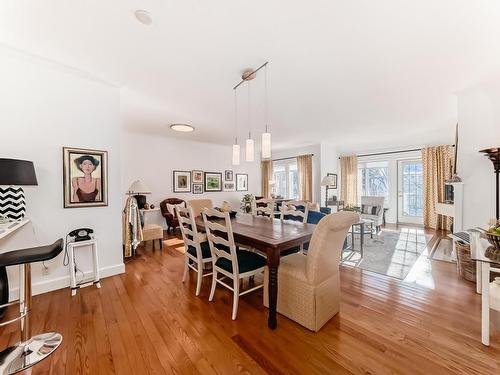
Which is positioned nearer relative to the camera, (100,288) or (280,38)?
(280,38)

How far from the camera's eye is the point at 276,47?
2086 mm

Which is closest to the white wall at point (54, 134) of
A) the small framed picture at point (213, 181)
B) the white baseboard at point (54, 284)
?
the white baseboard at point (54, 284)

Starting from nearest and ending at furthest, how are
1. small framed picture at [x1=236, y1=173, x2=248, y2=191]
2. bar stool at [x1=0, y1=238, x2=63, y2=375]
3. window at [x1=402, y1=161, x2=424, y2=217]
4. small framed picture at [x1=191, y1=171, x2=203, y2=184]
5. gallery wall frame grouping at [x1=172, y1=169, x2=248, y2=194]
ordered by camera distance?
1. bar stool at [x1=0, y1=238, x2=63, y2=375]
2. window at [x1=402, y1=161, x2=424, y2=217]
3. gallery wall frame grouping at [x1=172, y1=169, x2=248, y2=194]
4. small framed picture at [x1=191, y1=171, x2=203, y2=184]
5. small framed picture at [x1=236, y1=173, x2=248, y2=191]

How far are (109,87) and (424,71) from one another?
3.89m

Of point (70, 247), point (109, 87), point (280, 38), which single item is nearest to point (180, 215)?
point (70, 247)

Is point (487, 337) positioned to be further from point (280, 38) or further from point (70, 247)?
point (70, 247)

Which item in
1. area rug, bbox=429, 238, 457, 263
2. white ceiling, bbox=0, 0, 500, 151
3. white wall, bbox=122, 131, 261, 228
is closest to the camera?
white ceiling, bbox=0, 0, 500, 151

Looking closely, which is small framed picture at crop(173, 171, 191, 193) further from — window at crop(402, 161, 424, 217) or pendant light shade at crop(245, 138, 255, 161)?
window at crop(402, 161, 424, 217)

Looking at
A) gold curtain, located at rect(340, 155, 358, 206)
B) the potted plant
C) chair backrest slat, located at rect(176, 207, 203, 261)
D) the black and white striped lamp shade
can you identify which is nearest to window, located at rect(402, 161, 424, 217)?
gold curtain, located at rect(340, 155, 358, 206)

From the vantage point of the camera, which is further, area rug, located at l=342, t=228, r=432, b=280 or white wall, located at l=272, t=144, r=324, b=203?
white wall, located at l=272, t=144, r=324, b=203

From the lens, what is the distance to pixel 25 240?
2.09 meters

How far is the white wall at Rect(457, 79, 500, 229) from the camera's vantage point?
281cm

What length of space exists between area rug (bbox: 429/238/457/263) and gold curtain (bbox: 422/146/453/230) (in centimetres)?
139

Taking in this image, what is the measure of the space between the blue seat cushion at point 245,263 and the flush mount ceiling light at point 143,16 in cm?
222
